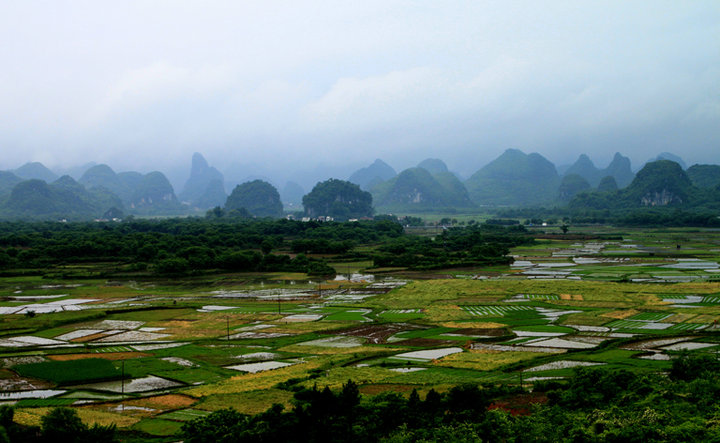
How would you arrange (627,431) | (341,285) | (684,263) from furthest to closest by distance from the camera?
(684,263) < (341,285) < (627,431)

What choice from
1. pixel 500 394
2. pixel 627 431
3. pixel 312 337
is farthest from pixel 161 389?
pixel 627 431

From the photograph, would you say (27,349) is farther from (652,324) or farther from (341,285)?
(652,324)

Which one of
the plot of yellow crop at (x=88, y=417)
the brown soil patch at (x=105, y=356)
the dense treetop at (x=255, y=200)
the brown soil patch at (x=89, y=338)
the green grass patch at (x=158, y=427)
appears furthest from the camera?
the dense treetop at (x=255, y=200)

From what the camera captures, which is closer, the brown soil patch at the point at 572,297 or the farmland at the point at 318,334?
the farmland at the point at 318,334

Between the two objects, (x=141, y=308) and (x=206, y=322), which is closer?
(x=206, y=322)

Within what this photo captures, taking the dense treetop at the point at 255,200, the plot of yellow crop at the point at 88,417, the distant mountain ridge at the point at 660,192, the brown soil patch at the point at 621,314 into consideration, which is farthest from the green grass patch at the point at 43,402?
the dense treetop at the point at 255,200

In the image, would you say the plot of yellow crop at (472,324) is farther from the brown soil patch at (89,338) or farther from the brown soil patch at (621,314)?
the brown soil patch at (89,338)

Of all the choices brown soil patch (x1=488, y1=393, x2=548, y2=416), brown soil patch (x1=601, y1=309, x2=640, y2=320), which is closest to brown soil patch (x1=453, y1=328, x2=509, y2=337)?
brown soil patch (x1=601, y1=309, x2=640, y2=320)
